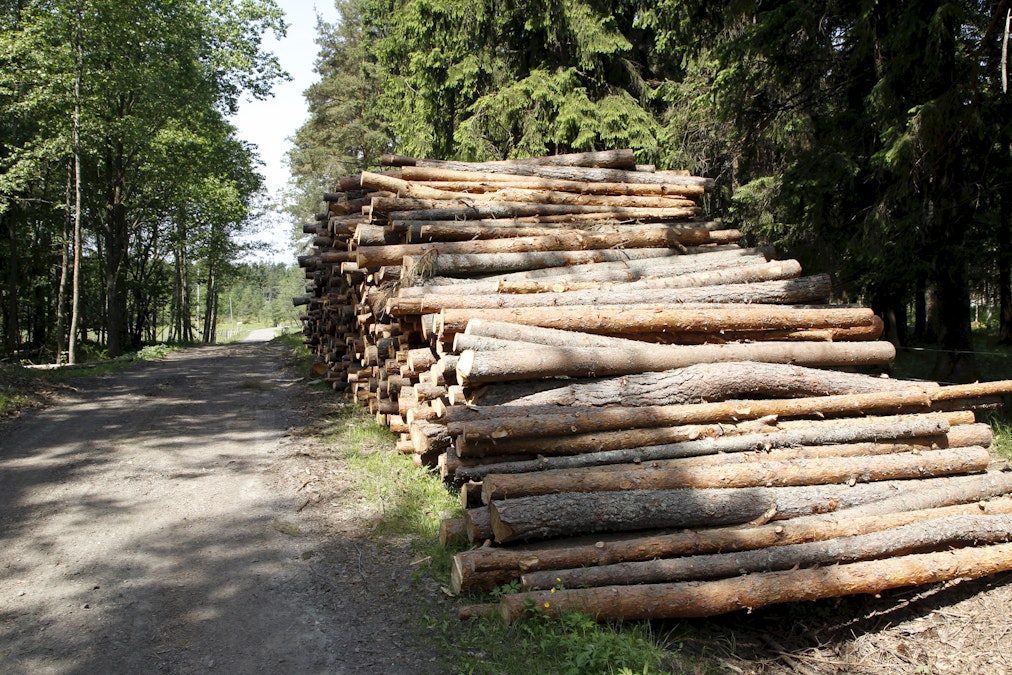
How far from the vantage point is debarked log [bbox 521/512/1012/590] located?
4.45 m

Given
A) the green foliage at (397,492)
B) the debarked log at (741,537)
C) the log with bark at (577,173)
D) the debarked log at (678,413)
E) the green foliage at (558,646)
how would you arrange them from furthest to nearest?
the log with bark at (577,173)
the green foliage at (397,492)
the debarked log at (678,413)
the debarked log at (741,537)
the green foliage at (558,646)

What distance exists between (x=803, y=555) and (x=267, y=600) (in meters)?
3.63

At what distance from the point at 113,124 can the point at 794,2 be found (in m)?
18.6

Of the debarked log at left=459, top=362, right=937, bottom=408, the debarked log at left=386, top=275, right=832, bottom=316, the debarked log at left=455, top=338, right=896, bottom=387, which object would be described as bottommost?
the debarked log at left=459, top=362, right=937, bottom=408

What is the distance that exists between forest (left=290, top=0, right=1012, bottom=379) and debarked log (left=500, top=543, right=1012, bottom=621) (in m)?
5.22

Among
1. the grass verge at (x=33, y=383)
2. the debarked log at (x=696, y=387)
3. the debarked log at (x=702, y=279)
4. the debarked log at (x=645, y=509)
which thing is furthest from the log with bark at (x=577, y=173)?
the grass verge at (x=33, y=383)

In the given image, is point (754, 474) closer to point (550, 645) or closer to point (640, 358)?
point (640, 358)

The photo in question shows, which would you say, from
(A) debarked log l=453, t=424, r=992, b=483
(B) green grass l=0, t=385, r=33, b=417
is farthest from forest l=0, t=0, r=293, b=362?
(A) debarked log l=453, t=424, r=992, b=483

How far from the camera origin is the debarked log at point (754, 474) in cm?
486

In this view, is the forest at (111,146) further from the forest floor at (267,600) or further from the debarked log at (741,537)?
the debarked log at (741,537)

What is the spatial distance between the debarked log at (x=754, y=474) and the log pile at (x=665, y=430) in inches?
0.6

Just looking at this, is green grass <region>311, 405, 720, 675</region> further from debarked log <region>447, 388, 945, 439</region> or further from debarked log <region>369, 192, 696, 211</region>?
debarked log <region>369, 192, 696, 211</region>

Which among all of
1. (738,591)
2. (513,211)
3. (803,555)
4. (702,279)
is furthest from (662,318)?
(513,211)

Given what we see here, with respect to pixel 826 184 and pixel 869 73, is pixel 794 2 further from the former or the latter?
pixel 826 184
